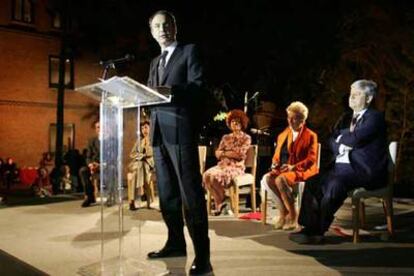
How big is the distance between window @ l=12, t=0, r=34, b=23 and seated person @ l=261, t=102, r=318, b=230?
14.9 meters

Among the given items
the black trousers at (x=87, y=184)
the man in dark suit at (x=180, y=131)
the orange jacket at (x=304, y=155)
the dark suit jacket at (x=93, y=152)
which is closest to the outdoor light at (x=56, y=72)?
the dark suit jacket at (x=93, y=152)

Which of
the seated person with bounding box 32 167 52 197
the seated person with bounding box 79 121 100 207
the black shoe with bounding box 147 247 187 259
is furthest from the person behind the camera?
the seated person with bounding box 32 167 52 197

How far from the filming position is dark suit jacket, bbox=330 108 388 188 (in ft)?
15.4

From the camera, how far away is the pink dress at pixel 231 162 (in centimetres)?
636

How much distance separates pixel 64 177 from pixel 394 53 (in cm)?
723

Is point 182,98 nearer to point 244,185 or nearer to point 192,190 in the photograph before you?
point 192,190

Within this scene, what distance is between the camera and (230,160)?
6.46 m

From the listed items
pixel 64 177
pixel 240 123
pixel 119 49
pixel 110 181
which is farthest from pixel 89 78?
pixel 110 181

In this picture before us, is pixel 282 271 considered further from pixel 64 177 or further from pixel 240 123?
pixel 64 177

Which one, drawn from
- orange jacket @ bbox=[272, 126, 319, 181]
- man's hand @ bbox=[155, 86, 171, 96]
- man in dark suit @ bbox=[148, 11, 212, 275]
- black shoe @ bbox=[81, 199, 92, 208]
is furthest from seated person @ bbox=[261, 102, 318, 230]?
black shoe @ bbox=[81, 199, 92, 208]

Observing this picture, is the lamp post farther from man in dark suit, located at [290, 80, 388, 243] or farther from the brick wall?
man in dark suit, located at [290, 80, 388, 243]

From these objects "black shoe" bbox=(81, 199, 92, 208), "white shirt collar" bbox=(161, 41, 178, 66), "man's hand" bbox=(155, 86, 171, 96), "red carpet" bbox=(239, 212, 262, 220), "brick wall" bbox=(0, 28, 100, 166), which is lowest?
"red carpet" bbox=(239, 212, 262, 220)

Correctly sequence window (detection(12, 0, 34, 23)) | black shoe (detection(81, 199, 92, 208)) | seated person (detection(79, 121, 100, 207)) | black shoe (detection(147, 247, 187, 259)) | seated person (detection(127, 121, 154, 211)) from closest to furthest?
black shoe (detection(147, 247, 187, 259))
seated person (detection(127, 121, 154, 211))
black shoe (detection(81, 199, 92, 208))
seated person (detection(79, 121, 100, 207))
window (detection(12, 0, 34, 23))

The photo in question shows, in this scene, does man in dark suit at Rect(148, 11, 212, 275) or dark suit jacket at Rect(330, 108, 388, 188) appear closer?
man in dark suit at Rect(148, 11, 212, 275)
